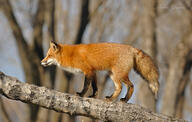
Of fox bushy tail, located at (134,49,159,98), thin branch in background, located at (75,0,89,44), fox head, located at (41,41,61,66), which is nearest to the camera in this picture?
fox bushy tail, located at (134,49,159,98)

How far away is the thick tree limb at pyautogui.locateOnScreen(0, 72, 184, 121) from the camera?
4707 millimetres

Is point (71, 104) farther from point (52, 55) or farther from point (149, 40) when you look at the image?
point (149, 40)

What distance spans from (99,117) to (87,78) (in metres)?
1.87

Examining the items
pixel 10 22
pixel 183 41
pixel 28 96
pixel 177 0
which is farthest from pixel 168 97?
pixel 28 96

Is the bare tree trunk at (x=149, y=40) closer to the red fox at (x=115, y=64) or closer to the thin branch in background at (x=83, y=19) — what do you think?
the thin branch in background at (x=83, y=19)

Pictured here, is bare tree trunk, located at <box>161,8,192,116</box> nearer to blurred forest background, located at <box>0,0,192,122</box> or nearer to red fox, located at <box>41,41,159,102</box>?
blurred forest background, located at <box>0,0,192,122</box>

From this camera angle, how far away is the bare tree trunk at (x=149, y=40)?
39.6 ft

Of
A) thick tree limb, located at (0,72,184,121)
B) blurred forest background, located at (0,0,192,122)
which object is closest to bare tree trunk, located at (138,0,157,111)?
blurred forest background, located at (0,0,192,122)

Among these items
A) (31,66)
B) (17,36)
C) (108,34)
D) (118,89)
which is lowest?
(118,89)

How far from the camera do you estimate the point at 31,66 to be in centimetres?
1149

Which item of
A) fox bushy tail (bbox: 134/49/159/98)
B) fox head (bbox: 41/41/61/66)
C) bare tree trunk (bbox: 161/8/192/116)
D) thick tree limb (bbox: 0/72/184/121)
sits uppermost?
bare tree trunk (bbox: 161/8/192/116)

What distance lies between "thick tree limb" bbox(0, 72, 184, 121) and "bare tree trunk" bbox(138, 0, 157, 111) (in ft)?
21.6

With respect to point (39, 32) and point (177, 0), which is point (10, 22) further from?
point (177, 0)

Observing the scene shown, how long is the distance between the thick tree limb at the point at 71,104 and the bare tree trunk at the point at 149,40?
660cm
